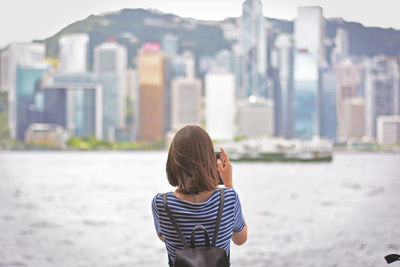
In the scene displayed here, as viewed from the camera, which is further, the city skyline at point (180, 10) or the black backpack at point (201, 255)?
the city skyline at point (180, 10)

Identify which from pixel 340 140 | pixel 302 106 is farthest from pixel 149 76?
pixel 340 140

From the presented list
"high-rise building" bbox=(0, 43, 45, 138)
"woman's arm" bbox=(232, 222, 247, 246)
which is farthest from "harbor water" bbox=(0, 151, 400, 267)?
"high-rise building" bbox=(0, 43, 45, 138)

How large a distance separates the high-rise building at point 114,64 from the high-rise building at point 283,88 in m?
12.5

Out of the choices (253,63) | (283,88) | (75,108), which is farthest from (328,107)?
(75,108)

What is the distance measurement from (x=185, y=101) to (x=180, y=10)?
31.2 metres

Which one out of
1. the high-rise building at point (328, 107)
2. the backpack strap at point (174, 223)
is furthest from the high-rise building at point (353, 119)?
the backpack strap at point (174, 223)

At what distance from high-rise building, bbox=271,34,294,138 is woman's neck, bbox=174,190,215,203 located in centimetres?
3985

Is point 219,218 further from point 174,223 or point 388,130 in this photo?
point 388,130

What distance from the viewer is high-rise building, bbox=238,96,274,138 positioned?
38.1 meters

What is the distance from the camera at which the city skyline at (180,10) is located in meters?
2.87

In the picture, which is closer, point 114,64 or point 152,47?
point 152,47

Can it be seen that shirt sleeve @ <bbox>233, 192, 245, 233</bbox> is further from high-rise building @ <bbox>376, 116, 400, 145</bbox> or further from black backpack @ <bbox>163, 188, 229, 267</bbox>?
high-rise building @ <bbox>376, 116, 400, 145</bbox>

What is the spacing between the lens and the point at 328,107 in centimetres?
4128

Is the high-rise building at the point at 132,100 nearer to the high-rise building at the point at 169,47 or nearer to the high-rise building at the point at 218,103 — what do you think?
the high-rise building at the point at 169,47
